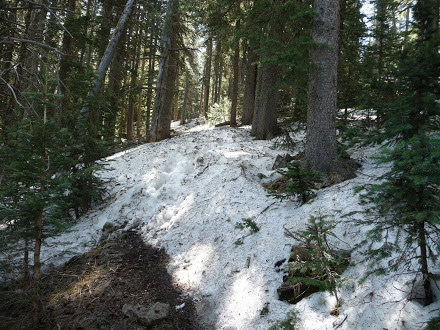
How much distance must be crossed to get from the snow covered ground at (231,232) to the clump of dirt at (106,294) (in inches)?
12.3

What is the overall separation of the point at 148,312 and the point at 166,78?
477 inches

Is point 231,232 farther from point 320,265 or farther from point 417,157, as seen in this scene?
point 417,157

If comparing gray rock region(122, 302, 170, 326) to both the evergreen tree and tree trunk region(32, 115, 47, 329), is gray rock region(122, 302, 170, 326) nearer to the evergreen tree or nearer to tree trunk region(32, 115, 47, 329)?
tree trunk region(32, 115, 47, 329)

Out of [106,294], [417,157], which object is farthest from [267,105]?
[417,157]

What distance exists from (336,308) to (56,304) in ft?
15.5

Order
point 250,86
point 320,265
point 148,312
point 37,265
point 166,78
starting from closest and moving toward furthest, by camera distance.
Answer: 1. point 320,265
2. point 148,312
3. point 37,265
4. point 166,78
5. point 250,86

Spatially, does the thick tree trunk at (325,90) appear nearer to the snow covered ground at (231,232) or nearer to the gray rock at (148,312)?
the snow covered ground at (231,232)

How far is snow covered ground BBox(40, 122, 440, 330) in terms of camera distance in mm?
3334

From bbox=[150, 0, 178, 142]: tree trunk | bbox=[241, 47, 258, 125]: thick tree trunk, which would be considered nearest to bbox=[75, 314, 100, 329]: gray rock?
bbox=[150, 0, 178, 142]: tree trunk

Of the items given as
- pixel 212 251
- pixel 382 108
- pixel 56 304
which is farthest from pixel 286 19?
pixel 56 304

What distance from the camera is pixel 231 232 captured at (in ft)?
19.0

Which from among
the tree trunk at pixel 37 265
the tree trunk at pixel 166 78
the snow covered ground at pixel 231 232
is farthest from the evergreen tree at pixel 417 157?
the tree trunk at pixel 166 78

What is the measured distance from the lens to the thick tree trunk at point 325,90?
6195 millimetres

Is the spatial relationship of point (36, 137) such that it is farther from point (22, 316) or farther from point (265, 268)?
point (265, 268)
